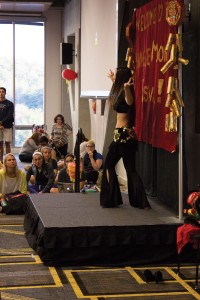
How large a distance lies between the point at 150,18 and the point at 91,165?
3924mm

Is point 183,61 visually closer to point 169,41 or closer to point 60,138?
point 169,41

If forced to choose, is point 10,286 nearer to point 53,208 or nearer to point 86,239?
point 86,239

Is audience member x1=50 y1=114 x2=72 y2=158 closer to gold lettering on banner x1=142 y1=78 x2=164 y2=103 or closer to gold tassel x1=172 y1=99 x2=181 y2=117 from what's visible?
gold lettering on banner x1=142 y1=78 x2=164 y2=103

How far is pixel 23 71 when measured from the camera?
60.0 feet

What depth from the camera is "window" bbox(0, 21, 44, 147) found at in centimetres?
1811

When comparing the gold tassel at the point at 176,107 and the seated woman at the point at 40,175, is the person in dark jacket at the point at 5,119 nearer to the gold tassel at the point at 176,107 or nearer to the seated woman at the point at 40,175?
the seated woman at the point at 40,175

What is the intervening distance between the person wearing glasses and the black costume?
368 centimetres

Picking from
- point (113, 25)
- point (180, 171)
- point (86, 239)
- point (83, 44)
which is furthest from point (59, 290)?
point (83, 44)

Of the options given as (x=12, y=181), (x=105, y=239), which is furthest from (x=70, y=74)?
(x=105, y=239)

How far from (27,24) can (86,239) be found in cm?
1285

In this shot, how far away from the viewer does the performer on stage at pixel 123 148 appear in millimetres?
6914

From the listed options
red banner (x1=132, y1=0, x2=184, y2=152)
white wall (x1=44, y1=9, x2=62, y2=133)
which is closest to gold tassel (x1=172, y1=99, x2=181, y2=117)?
red banner (x1=132, y1=0, x2=184, y2=152)

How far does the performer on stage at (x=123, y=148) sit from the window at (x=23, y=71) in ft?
37.3

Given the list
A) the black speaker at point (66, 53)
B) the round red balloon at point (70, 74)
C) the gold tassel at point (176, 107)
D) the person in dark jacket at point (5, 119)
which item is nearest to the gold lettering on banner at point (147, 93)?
Answer: the gold tassel at point (176, 107)
